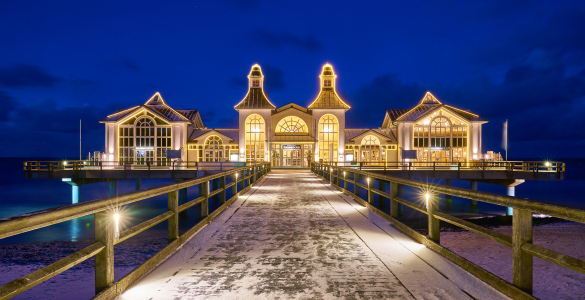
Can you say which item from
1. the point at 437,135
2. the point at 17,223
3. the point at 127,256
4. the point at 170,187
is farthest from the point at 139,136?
the point at 17,223

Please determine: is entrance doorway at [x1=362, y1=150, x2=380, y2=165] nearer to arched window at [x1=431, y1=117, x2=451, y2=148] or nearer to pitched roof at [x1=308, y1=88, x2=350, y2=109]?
pitched roof at [x1=308, y1=88, x2=350, y2=109]

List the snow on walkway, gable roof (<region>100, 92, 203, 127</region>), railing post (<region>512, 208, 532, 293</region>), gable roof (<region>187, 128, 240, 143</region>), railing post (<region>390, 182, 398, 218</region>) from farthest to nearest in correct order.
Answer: gable roof (<region>187, 128, 240, 143</region>)
gable roof (<region>100, 92, 203, 127</region>)
railing post (<region>390, 182, 398, 218</region>)
the snow on walkway
railing post (<region>512, 208, 532, 293</region>)

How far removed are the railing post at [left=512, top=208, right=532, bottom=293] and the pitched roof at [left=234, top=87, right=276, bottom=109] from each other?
38.4m

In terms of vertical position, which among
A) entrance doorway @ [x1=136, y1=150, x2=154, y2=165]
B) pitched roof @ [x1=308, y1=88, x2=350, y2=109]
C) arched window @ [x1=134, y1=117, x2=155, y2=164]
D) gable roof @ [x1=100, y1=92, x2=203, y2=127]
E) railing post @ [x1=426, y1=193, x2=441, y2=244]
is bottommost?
railing post @ [x1=426, y1=193, x2=441, y2=244]

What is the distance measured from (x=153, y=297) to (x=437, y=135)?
1557 inches

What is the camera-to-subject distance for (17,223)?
2.22 meters

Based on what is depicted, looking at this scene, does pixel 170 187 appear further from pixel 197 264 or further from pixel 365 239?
pixel 365 239

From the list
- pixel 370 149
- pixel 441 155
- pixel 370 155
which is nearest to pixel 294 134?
pixel 370 149

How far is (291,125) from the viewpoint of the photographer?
42594mm

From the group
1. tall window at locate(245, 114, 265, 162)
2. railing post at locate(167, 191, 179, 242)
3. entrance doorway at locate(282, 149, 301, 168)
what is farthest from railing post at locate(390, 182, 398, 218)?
entrance doorway at locate(282, 149, 301, 168)

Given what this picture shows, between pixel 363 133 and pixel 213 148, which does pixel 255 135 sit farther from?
pixel 363 133

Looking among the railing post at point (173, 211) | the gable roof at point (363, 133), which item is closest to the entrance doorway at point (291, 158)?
the gable roof at point (363, 133)

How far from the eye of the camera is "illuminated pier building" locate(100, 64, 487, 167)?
38.3 m

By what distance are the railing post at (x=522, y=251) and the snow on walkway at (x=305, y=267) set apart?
25 centimetres
